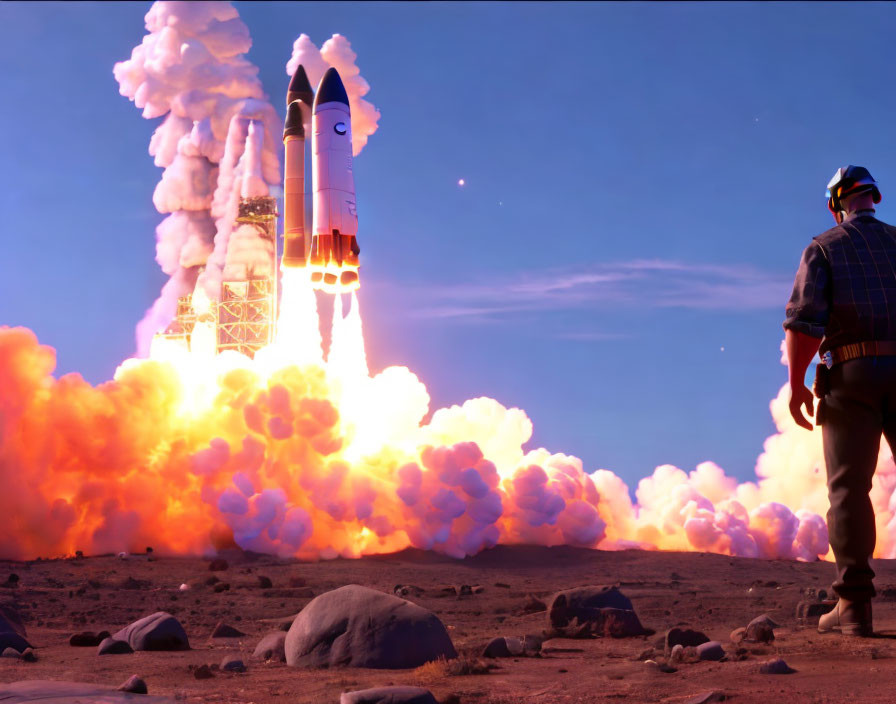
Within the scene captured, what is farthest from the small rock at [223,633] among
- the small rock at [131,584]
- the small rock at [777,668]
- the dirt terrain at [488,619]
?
the small rock at [131,584]

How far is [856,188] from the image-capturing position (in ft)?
33.0

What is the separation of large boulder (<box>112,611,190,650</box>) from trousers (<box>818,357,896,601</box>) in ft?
30.8

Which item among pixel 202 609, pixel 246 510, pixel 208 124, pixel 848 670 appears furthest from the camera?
pixel 208 124

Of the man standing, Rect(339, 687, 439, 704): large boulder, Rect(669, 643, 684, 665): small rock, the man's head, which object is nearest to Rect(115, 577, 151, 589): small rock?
Rect(669, 643, 684, 665): small rock

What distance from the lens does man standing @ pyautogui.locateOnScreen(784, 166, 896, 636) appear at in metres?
9.26

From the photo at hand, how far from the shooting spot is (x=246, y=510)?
38312 millimetres

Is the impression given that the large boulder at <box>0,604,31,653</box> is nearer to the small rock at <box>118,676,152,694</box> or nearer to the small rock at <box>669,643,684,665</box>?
the small rock at <box>118,676,152,694</box>

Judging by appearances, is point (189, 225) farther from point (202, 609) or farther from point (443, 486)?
point (202, 609)

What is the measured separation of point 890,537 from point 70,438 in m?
33.3

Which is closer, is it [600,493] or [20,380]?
[20,380]

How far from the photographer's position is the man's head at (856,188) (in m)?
10.0

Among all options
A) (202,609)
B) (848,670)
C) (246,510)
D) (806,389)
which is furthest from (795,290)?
(246,510)

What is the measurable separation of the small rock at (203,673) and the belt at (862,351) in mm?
7392

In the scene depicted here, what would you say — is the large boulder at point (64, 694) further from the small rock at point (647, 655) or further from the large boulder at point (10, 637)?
the large boulder at point (10, 637)
